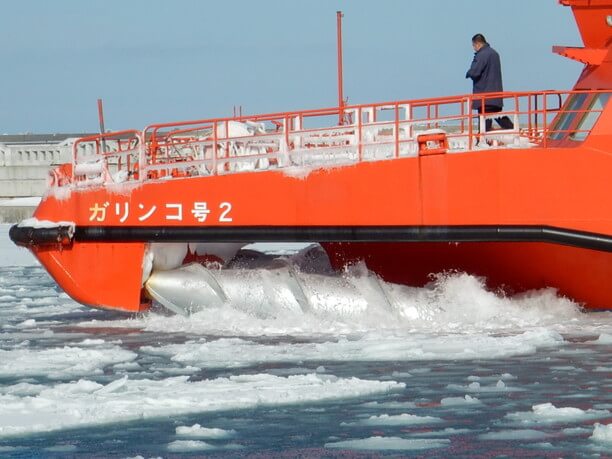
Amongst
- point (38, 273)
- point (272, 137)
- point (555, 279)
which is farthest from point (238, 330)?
point (38, 273)

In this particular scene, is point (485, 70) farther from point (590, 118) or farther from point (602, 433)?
point (602, 433)

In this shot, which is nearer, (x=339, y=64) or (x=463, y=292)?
(x=463, y=292)

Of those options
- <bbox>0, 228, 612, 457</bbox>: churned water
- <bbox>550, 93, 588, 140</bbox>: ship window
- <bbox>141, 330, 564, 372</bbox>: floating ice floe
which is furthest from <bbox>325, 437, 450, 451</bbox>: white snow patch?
<bbox>550, 93, 588, 140</bbox>: ship window

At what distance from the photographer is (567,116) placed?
11.0 m

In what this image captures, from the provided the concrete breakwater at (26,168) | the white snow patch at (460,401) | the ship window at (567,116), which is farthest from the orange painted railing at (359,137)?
the concrete breakwater at (26,168)

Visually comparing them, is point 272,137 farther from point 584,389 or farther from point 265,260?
point 584,389

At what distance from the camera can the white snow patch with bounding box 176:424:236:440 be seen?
6410 millimetres

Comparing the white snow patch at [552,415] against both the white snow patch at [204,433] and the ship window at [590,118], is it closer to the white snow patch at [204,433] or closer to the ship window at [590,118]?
the white snow patch at [204,433]

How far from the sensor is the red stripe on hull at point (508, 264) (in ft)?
35.1

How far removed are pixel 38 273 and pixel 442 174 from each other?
31.0 ft

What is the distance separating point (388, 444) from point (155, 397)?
1.67 meters

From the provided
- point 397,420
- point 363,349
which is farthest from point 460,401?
point 363,349

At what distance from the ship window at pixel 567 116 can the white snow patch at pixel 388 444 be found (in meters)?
5.05

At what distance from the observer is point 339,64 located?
12.9 m
